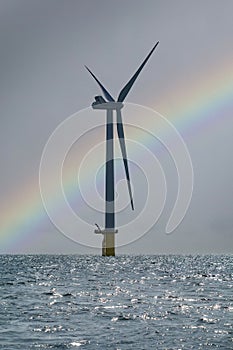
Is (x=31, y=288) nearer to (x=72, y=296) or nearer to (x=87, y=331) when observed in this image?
(x=72, y=296)

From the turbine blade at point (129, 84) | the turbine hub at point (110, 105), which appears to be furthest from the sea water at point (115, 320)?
the turbine hub at point (110, 105)

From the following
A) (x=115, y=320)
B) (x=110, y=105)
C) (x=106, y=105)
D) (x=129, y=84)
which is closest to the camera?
(x=115, y=320)

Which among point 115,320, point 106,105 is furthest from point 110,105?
point 115,320

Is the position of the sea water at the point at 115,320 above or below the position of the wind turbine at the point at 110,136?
below

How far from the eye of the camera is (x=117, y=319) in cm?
5116

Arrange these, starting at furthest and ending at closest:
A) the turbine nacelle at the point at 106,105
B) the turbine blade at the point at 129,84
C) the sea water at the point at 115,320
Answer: the turbine nacelle at the point at 106,105 → the turbine blade at the point at 129,84 → the sea water at the point at 115,320

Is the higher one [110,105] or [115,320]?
[110,105]

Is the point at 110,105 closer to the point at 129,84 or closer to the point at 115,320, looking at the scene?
the point at 129,84

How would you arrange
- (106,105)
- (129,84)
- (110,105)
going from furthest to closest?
(106,105) → (110,105) → (129,84)

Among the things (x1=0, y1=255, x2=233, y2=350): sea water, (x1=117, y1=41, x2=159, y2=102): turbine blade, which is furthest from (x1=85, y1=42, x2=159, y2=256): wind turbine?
(x1=0, y1=255, x2=233, y2=350): sea water

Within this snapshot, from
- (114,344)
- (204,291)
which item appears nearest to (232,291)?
(204,291)

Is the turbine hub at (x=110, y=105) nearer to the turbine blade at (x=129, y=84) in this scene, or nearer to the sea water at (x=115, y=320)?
the turbine blade at (x=129, y=84)

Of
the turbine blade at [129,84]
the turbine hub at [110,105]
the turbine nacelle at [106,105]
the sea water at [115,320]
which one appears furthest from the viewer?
the turbine nacelle at [106,105]

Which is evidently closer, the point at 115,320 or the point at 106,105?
the point at 115,320
